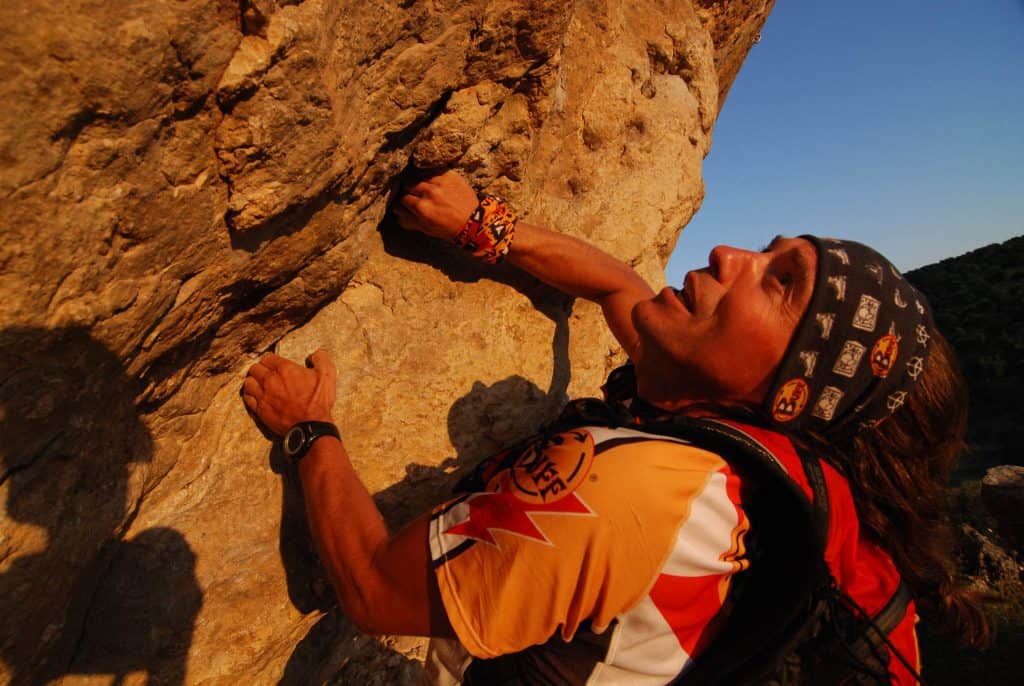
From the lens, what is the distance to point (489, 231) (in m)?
2.27

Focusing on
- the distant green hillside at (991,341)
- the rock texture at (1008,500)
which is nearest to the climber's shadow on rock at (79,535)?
the rock texture at (1008,500)

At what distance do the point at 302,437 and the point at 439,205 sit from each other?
99 cm

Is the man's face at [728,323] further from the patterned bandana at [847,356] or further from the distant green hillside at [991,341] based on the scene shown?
the distant green hillside at [991,341]

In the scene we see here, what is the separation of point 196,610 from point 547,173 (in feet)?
7.57

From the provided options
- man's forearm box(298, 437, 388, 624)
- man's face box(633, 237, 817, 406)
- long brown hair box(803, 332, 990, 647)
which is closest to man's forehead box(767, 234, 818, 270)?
man's face box(633, 237, 817, 406)

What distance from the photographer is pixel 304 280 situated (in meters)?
1.90

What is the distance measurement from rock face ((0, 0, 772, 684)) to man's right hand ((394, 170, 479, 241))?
0.29 ft

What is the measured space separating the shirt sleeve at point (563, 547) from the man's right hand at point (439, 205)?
3.77 feet

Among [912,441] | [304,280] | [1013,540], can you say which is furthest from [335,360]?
[1013,540]

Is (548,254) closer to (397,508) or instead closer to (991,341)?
(397,508)

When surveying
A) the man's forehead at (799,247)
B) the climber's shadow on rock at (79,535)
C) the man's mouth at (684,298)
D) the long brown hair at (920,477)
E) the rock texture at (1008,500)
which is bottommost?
the rock texture at (1008,500)

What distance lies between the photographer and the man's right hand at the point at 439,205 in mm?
2174

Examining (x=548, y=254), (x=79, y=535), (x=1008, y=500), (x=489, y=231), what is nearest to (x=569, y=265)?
(x=548, y=254)

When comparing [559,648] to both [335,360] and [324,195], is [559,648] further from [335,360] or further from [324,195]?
[324,195]
